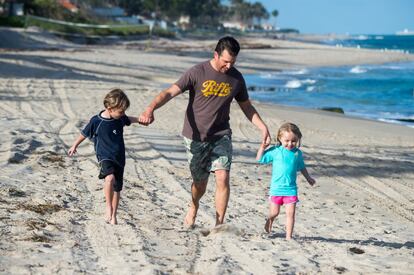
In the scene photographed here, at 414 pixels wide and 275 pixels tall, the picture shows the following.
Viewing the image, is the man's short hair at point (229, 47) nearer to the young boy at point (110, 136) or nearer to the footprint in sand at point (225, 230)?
the young boy at point (110, 136)

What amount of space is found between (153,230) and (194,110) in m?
1.10

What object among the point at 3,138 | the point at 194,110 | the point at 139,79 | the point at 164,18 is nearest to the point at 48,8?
the point at 139,79

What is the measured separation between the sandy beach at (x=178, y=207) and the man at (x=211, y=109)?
55 cm

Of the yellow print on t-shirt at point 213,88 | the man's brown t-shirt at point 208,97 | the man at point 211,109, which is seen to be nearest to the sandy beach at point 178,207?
the man at point 211,109

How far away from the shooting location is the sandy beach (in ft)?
16.5

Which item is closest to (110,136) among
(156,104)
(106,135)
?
(106,135)

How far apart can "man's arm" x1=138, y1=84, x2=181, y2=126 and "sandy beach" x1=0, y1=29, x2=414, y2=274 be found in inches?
37.4

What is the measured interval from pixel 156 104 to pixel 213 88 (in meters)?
0.49

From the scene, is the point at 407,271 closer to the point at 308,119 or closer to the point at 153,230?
the point at 153,230

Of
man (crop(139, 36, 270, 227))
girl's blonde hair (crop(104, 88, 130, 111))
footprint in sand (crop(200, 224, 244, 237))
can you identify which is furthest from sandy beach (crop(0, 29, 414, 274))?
girl's blonde hair (crop(104, 88, 130, 111))

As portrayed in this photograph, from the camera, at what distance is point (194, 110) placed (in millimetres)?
5938

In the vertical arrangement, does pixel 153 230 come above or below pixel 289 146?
below

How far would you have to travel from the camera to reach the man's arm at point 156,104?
18.9 ft

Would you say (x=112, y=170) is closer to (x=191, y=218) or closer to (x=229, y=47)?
(x=191, y=218)
